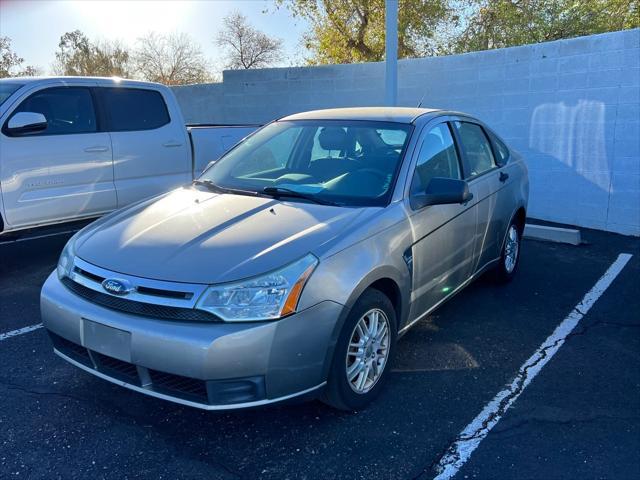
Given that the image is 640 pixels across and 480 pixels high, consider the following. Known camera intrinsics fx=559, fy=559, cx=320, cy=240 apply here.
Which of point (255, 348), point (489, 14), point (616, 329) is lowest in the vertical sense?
point (616, 329)

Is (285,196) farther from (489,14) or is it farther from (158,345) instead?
(489,14)

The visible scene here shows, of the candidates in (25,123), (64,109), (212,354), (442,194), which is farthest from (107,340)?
(64,109)

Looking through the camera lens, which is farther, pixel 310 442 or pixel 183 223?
pixel 183 223

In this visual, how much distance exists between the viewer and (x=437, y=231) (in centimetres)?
374

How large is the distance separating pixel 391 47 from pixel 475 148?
382 centimetres

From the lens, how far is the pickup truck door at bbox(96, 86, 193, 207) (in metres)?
6.00

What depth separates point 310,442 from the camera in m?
2.92

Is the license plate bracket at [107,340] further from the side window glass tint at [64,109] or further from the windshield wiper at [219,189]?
the side window glass tint at [64,109]

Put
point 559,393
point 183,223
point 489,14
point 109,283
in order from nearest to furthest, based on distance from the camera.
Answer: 1. point 109,283
2. point 183,223
3. point 559,393
4. point 489,14

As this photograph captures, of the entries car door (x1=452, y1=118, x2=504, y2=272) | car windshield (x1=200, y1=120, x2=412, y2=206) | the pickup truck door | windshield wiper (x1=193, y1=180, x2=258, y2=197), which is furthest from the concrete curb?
windshield wiper (x1=193, y1=180, x2=258, y2=197)

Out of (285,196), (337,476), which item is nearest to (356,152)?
(285,196)

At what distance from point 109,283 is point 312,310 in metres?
1.02

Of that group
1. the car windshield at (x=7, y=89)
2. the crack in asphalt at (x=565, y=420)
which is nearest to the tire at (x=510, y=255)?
the crack in asphalt at (x=565, y=420)

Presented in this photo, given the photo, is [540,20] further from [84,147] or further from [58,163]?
[58,163]
